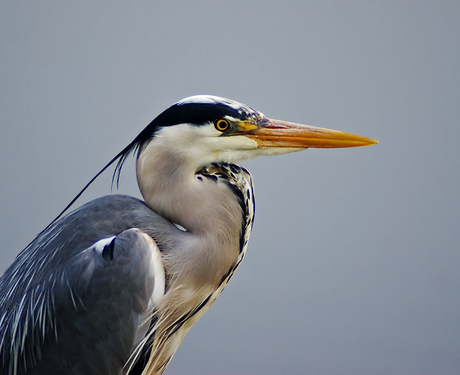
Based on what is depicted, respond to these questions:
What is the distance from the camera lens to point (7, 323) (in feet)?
3.11

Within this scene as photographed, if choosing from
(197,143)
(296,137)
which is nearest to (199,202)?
(197,143)

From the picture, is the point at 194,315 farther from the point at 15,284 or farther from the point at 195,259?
the point at 15,284

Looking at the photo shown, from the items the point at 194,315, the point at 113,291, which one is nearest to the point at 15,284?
the point at 113,291

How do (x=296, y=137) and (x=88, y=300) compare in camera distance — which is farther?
(x=296, y=137)

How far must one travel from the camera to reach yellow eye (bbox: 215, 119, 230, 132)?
37.2 inches

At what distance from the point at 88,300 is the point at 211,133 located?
15.8 inches

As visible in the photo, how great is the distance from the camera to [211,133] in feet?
3.09

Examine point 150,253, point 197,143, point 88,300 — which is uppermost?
point 197,143

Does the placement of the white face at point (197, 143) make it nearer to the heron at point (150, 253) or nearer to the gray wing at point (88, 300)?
the heron at point (150, 253)

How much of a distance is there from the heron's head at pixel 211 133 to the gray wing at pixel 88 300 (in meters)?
0.15

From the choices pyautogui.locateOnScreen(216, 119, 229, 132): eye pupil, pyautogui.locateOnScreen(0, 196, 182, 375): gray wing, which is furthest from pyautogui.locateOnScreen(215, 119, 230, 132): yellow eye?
pyautogui.locateOnScreen(0, 196, 182, 375): gray wing

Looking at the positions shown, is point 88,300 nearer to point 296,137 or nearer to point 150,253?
point 150,253

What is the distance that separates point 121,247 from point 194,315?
237mm

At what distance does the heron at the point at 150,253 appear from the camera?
881 millimetres
